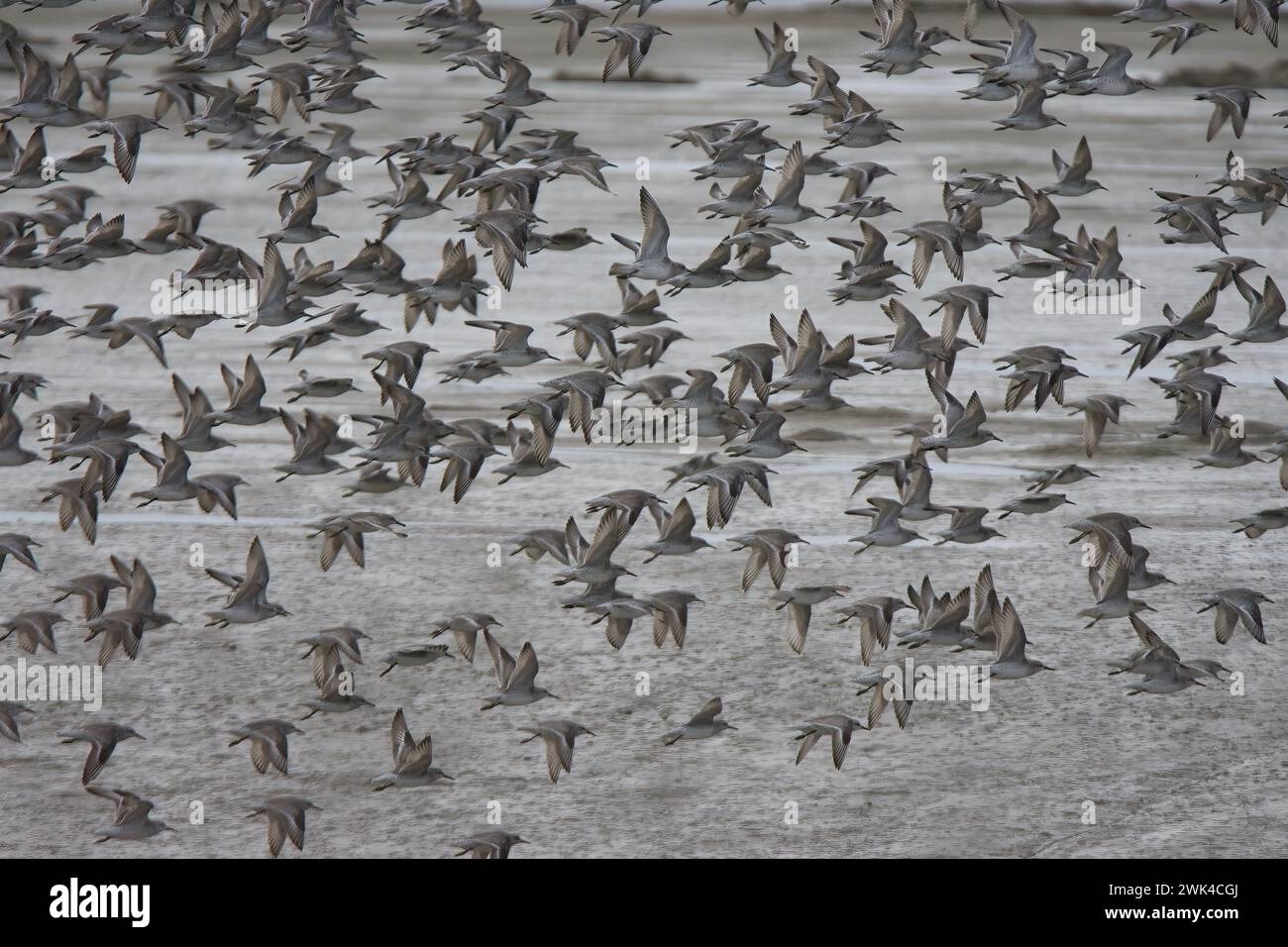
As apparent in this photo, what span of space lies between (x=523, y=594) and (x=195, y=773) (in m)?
2.56

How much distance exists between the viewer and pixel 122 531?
11.4 m

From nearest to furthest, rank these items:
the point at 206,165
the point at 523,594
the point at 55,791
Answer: the point at 55,791
the point at 523,594
the point at 206,165

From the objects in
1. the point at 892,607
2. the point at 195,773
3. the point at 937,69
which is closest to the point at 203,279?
the point at 195,773

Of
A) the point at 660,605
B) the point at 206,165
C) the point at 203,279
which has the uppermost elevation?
the point at 203,279

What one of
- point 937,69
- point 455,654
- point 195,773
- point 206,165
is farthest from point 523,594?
point 937,69

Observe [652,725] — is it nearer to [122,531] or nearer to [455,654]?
[455,654]

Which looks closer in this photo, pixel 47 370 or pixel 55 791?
pixel 55 791

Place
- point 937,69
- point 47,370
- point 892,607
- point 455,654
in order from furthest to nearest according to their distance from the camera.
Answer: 1. point 937,69
2. point 47,370
3. point 455,654
4. point 892,607

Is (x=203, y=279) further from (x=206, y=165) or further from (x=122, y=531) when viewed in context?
(x=206, y=165)

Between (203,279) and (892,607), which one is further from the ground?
(203,279)

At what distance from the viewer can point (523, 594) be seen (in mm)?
10609

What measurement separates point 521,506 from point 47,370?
478 cm

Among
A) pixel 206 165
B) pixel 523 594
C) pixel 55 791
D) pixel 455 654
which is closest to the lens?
pixel 55 791

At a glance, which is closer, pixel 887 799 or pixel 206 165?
pixel 887 799
